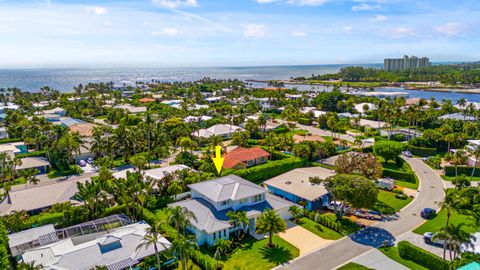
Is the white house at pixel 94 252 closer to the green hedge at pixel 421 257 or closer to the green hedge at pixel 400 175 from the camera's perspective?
the green hedge at pixel 421 257

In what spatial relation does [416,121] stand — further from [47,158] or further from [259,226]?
[47,158]

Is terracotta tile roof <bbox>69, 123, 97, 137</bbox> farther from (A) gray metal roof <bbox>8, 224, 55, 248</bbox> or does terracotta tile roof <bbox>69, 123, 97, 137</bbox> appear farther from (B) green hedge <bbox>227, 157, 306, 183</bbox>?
(A) gray metal roof <bbox>8, 224, 55, 248</bbox>

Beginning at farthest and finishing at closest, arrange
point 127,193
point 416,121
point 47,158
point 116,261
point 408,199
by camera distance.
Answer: point 416,121 < point 47,158 < point 408,199 < point 127,193 < point 116,261

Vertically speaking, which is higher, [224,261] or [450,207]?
[450,207]

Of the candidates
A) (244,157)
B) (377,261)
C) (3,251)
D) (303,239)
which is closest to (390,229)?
(377,261)

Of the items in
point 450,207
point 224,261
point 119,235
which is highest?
point 450,207

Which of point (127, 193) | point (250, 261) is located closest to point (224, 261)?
point (250, 261)

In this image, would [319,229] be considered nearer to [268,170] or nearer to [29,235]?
[268,170]
